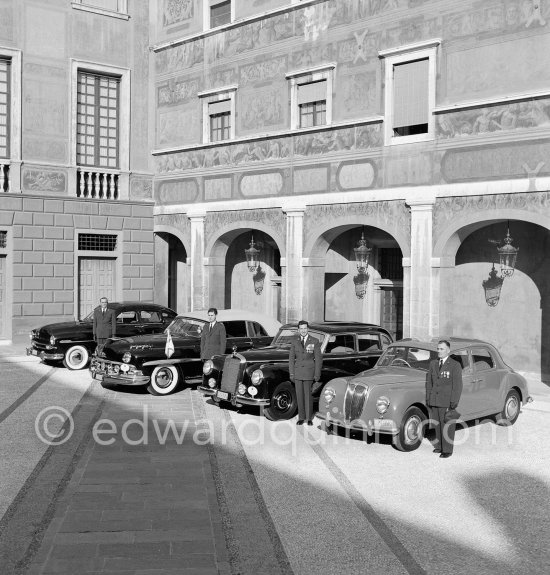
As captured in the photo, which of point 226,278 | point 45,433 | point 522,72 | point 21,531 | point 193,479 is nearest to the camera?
point 21,531

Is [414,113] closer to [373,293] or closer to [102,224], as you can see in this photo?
[373,293]

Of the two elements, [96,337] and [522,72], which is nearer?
[522,72]

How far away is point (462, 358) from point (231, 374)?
381 cm

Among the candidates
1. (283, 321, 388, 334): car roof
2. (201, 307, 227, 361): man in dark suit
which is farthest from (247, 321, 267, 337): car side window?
(283, 321, 388, 334): car roof

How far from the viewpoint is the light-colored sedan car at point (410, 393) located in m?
10.5

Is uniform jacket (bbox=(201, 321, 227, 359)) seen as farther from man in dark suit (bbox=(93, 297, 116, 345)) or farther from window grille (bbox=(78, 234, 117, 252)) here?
window grille (bbox=(78, 234, 117, 252))

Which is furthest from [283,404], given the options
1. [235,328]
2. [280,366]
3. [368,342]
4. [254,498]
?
[254,498]

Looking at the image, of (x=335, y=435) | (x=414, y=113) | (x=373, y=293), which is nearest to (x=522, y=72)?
(x=414, y=113)

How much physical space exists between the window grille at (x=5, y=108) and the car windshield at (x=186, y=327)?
9.92 meters

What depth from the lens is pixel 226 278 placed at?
78.0 feet

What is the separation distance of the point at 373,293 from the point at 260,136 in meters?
5.32

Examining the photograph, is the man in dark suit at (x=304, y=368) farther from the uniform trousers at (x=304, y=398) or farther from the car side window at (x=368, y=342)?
the car side window at (x=368, y=342)

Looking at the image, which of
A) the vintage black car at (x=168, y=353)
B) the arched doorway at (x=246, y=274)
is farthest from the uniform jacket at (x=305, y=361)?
the arched doorway at (x=246, y=274)

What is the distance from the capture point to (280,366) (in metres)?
12.7
